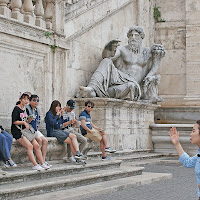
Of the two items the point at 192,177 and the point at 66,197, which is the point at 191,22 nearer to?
the point at 192,177

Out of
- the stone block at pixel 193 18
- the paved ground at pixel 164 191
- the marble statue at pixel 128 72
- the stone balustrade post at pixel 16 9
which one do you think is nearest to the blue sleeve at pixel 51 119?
the paved ground at pixel 164 191

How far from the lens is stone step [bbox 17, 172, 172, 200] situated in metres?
5.81

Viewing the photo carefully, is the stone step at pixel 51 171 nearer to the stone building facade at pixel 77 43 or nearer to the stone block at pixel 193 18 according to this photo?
the stone building facade at pixel 77 43

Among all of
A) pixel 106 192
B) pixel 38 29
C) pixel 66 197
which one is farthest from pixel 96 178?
pixel 38 29

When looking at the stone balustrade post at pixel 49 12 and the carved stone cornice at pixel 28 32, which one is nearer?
the carved stone cornice at pixel 28 32

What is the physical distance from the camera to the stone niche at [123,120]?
10.5 metres

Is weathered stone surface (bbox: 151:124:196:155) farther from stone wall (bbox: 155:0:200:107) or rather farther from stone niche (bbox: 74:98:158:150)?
stone wall (bbox: 155:0:200:107)

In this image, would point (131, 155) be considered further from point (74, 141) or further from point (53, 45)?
point (74, 141)

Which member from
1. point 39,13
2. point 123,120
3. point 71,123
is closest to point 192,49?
point 123,120

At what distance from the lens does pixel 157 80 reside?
1238cm

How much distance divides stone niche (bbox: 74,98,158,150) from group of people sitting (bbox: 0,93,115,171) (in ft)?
5.75

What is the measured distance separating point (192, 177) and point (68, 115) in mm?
2408

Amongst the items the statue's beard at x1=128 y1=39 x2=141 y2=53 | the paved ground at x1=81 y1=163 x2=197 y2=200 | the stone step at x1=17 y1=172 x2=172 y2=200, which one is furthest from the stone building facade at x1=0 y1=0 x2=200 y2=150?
the paved ground at x1=81 y1=163 x2=197 y2=200

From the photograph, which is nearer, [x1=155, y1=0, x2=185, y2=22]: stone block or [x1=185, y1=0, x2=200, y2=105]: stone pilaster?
[x1=185, y1=0, x2=200, y2=105]: stone pilaster
